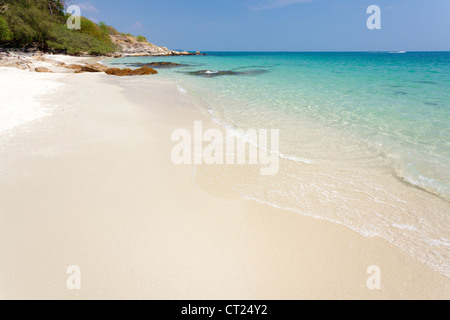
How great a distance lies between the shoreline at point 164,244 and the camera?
199 centimetres

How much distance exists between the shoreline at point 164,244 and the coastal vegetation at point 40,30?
33.8 metres

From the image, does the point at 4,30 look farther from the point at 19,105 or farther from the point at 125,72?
the point at 19,105

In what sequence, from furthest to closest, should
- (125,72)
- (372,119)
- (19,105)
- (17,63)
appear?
1. (125,72)
2. (17,63)
3. (372,119)
4. (19,105)

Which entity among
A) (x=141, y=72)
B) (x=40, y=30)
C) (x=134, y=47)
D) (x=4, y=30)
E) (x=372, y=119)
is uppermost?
(x=134, y=47)

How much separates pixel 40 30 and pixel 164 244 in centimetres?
4500

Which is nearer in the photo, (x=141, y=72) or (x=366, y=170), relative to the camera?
(x=366, y=170)

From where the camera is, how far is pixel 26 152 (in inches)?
164

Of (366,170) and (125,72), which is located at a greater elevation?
(125,72)

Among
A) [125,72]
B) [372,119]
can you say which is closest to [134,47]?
[125,72]

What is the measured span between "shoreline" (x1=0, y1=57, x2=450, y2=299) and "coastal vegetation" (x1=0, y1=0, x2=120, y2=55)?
111 feet

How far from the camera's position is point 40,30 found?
32250 mm

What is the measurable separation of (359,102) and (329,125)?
424cm

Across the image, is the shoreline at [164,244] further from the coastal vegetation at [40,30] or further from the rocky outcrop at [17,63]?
the coastal vegetation at [40,30]
